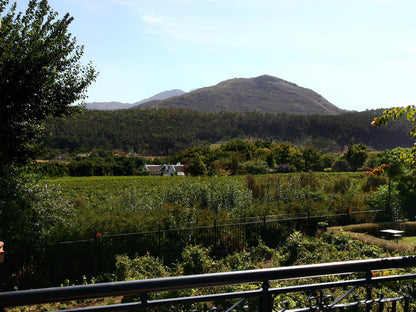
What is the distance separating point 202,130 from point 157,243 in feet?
346

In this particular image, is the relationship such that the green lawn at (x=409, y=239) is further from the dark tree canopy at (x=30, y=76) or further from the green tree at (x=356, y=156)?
the green tree at (x=356, y=156)

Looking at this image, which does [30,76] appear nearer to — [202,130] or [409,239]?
[409,239]

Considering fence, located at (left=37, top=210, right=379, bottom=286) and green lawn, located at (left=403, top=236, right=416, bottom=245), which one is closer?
fence, located at (left=37, top=210, right=379, bottom=286)

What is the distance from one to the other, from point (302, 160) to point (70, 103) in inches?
2188

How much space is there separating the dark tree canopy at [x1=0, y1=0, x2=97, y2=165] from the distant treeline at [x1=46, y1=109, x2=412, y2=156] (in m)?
69.9

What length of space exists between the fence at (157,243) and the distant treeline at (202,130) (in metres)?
68.2

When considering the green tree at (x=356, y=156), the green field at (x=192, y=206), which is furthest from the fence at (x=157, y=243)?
the green tree at (x=356, y=156)

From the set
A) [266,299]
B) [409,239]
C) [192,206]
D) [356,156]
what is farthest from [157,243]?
[356,156]

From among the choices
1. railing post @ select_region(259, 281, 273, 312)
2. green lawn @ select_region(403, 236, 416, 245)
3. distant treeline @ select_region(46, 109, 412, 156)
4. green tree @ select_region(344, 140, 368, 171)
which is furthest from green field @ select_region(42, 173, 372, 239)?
distant treeline @ select_region(46, 109, 412, 156)

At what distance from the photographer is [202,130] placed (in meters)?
116

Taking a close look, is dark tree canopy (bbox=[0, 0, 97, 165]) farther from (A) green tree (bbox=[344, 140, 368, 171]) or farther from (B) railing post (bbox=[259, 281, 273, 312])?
(A) green tree (bbox=[344, 140, 368, 171])

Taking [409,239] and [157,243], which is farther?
[409,239]

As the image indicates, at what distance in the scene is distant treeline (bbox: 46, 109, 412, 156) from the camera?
286 feet

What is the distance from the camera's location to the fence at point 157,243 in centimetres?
1064
